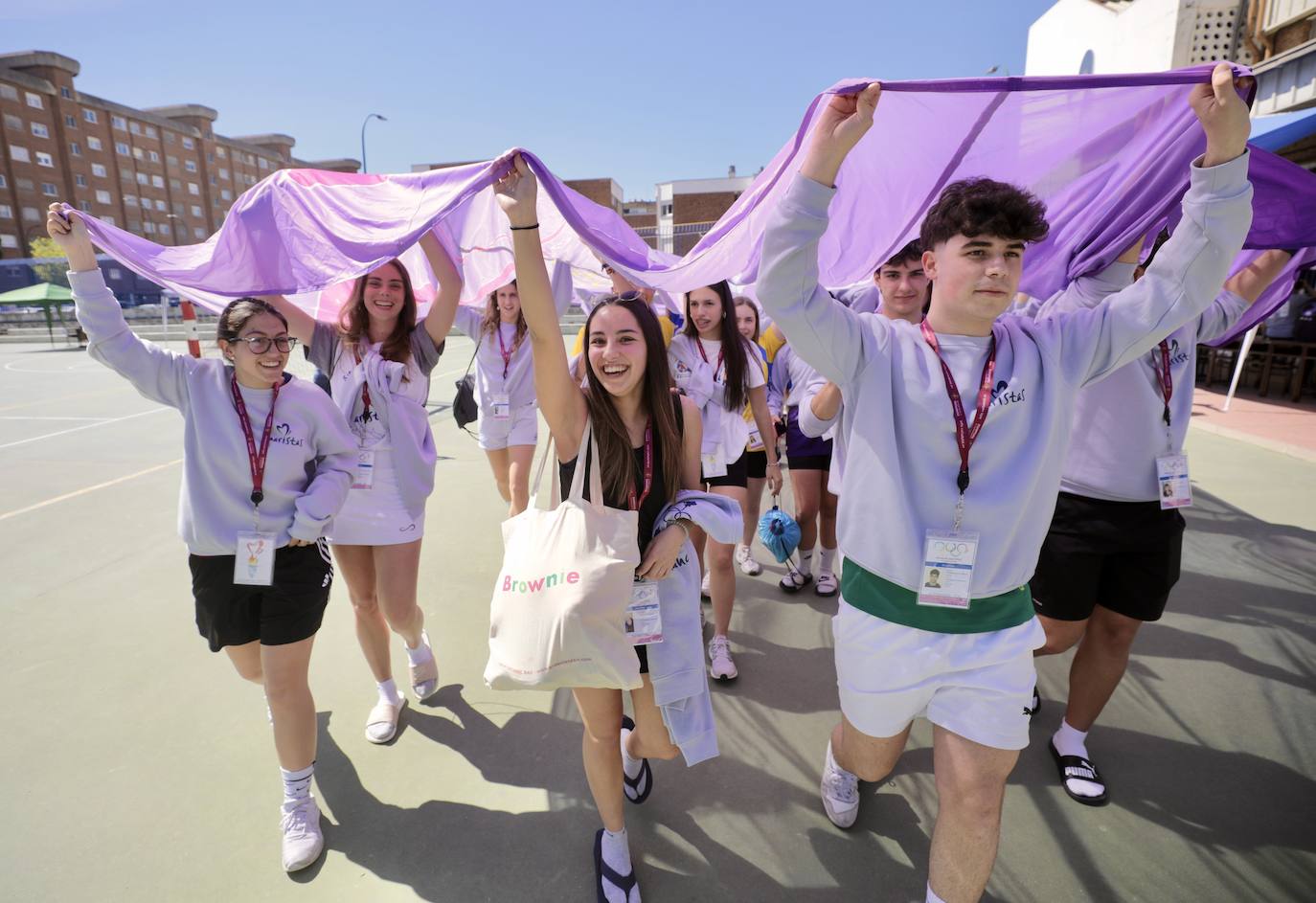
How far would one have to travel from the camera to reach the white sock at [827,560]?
437cm

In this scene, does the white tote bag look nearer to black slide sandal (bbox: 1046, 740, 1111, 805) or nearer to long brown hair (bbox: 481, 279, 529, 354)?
black slide sandal (bbox: 1046, 740, 1111, 805)

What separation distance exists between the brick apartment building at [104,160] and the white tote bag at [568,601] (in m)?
50.5

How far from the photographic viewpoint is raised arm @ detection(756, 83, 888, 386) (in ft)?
4.87

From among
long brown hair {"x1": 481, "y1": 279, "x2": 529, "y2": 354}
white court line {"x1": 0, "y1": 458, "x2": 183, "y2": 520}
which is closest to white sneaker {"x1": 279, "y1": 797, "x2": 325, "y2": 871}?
long brown hair {"x1": 481, "y1": 279, "x2": 529, "y2": 354}

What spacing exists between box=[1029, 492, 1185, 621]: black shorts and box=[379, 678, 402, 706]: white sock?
9.51 feet

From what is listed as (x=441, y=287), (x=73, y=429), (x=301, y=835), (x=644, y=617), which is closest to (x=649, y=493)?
(x=644, y=617)

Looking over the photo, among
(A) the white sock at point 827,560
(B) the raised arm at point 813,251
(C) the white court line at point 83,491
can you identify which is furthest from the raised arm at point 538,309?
(C) the white court line at point 83,491

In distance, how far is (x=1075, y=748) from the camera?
8.55ft

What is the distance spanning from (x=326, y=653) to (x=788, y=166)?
347 centimetres

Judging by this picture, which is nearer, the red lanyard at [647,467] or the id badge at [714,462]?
the red lanyard at [647,467]

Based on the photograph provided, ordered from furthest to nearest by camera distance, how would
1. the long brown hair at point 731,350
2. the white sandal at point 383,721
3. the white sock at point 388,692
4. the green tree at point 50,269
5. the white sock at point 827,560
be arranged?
1. the green tree at point 50,269
2. the white sock at point 827,560
3. the long brown hair at point 731,350
4. the white sock at point 388,692
5. the white sandal at point 383,721

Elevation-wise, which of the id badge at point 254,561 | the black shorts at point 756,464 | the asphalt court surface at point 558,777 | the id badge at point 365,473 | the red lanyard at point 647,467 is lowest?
the asphalt court surface at point 558,777

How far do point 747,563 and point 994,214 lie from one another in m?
3.43

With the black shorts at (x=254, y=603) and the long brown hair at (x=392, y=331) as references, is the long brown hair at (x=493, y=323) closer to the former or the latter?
the long brown hair at (x=392, y=331)
